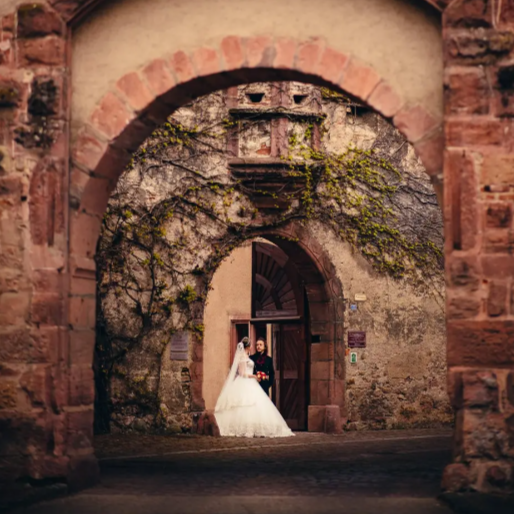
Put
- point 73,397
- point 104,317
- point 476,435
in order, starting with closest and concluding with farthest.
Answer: point 476,435 → point 73,397 → point 104,317

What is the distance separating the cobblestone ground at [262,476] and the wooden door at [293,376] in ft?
8.04

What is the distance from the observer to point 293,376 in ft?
48.9

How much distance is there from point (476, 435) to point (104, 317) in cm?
689

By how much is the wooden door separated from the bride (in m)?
0.99

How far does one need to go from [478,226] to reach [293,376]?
848cm

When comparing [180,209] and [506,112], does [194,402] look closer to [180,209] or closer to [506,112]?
[180,209]

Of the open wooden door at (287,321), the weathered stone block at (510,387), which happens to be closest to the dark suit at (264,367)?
the open wooden door at (287,321)

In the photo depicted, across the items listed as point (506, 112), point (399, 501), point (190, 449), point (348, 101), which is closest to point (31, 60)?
point (506, 112)

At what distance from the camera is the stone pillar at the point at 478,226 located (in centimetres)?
654

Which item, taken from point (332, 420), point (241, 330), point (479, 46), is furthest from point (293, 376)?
point (479, 46)

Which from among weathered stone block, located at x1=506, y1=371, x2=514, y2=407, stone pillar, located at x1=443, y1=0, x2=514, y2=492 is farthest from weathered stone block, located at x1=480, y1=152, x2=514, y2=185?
weathered stone block, located at x1=506, y1=371, x2=514, y2=407

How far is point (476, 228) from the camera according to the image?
667cm

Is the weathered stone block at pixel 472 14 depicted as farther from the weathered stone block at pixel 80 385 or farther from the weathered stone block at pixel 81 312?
the weathered stone block at pixel 80 385

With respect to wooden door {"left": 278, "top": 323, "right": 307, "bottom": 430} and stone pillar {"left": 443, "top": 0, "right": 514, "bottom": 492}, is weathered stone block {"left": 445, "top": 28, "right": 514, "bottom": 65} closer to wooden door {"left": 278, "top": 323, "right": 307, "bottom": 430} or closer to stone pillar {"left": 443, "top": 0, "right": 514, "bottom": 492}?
stone pillar {"left": 443, "top": 0, "right": 514, "bottom": 492}
